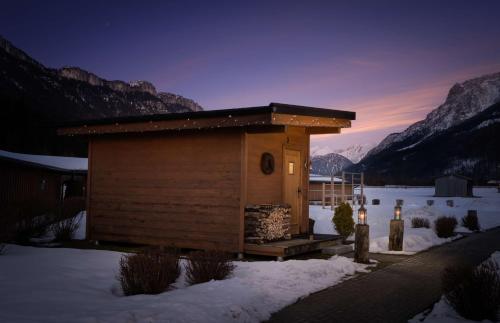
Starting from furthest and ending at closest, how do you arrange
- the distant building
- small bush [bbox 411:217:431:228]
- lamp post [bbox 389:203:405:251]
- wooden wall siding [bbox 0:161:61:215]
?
the distant building, wooden wall siding [bbox 0:161:61:215], small bush [bbox 411:217:431:228], lamp post [bbox 389:203:405:251]

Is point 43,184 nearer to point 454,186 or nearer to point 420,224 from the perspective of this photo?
point 420,224

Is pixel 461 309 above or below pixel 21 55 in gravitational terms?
below

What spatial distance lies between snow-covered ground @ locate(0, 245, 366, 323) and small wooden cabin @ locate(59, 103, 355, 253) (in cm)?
213

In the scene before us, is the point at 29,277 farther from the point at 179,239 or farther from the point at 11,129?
the point at 11,129

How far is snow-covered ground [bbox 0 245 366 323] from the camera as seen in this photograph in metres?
5.72

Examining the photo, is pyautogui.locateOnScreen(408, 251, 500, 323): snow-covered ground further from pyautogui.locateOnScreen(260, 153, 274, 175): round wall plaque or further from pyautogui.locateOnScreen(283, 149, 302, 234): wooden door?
pyautogui.locateOnScreen(283, 149, 302, 234): wooden door

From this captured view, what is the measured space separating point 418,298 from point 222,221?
5.44 m

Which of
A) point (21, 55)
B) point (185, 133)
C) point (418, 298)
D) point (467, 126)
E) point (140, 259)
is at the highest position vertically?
point (21, 55)

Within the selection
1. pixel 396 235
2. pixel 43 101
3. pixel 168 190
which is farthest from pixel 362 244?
pixel 43 101

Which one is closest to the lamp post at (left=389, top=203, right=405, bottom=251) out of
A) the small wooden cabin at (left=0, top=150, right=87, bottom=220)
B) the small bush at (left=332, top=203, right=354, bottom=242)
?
the small bush at (left=332, top=203, right=354, bottom=242)

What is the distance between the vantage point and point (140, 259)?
7418 millimetres

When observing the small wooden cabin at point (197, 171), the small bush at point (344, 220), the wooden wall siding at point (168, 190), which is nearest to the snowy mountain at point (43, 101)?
the wooden wall siding at point (168, 190)

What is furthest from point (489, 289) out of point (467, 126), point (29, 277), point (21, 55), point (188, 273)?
point (467, 126)

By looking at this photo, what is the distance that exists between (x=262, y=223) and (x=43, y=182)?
23711 millimetres
